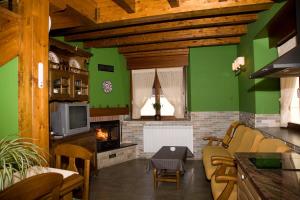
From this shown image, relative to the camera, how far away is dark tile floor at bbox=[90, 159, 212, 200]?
3471mm

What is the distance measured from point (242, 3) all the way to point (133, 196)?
3.21 m

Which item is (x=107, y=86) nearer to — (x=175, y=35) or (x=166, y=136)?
(x=166, y=136)

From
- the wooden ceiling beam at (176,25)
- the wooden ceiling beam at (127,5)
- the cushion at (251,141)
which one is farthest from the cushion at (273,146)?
→ the wooden ceiling beam at (127,5)

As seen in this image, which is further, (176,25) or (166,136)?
(166,136)

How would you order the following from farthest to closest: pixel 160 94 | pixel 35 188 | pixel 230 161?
pixel 160 94 < pixel 230 161 < pixel 35 188

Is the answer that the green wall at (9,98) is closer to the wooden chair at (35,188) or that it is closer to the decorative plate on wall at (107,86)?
the wooden chair at (35,188)

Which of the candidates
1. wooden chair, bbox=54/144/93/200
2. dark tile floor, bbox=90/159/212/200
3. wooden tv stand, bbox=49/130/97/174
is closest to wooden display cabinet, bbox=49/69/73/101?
wooden tv stand, bbox=49/130/97/174

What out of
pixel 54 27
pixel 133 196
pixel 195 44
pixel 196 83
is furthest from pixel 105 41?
pixel 133 196

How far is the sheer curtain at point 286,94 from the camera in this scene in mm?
3611

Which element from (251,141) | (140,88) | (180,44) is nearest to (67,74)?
(140,88)

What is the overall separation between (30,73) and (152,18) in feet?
7.05

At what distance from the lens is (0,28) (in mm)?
2307

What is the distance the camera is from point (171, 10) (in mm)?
3484

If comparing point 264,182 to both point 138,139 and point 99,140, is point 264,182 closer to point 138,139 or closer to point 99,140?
point 99,140
